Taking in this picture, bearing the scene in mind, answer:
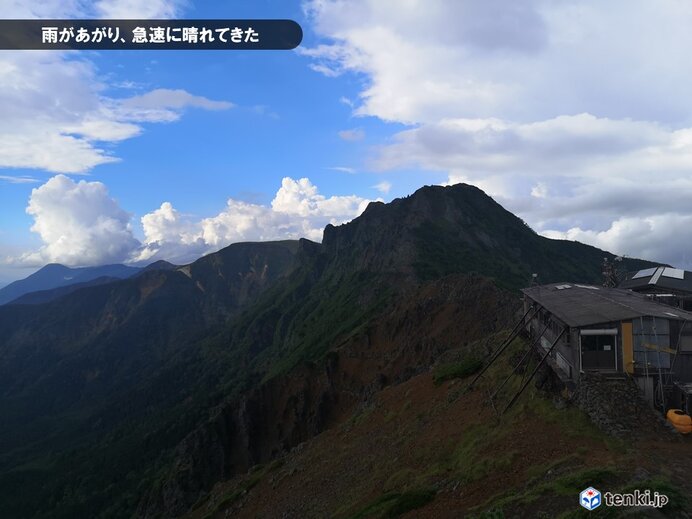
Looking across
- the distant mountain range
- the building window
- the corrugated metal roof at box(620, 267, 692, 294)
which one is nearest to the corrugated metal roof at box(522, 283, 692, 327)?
the building window

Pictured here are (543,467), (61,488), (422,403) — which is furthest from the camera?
(61,488)

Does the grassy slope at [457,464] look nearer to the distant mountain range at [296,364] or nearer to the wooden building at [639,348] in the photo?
the wooden building at [639,348]

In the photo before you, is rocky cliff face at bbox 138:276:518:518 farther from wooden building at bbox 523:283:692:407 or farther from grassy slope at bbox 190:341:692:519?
wooden building at bbox 523:283:692:407

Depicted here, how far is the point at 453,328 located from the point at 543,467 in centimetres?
4474

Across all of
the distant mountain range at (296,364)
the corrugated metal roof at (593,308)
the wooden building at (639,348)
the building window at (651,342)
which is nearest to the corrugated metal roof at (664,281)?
the corrugated metal roof at (593,308)

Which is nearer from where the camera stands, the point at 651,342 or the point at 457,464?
the point at 457,464

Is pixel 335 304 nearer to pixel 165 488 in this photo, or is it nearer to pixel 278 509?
pixel 165 488

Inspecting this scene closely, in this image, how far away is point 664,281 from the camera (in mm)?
44188

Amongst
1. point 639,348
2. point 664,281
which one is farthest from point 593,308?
point 664,281

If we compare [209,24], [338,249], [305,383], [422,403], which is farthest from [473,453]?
[338,249]

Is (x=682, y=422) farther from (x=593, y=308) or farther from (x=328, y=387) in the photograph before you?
(x=328, y=387)

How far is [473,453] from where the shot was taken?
23.5 metres

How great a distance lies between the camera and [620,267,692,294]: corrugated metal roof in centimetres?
4294

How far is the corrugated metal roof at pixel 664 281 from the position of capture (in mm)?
42938
